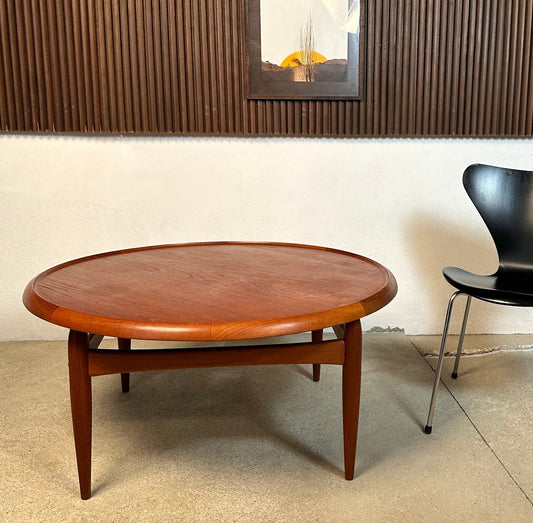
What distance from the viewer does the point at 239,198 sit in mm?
2918

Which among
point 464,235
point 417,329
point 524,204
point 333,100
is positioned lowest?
point 417,329

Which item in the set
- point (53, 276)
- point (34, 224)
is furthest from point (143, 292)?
point (34, 224)

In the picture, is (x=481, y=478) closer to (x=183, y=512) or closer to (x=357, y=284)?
(x=357, y=284)

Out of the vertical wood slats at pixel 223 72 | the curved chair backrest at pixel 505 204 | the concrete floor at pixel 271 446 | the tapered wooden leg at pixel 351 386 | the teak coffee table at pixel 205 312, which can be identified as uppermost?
the vertical wood slats at pixel 223 72

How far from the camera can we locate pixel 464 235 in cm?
298

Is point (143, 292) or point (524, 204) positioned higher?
point (524, 204)

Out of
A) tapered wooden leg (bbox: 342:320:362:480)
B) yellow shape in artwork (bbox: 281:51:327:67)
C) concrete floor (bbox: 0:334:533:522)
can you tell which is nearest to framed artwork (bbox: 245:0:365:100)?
yellow shape in artwork (bbox: 281:51:327:67)

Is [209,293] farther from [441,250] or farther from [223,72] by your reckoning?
[441,250]

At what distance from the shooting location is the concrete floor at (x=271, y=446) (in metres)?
1.52

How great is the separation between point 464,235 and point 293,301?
1830 mm

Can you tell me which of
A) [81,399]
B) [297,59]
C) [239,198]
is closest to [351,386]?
[81,399]

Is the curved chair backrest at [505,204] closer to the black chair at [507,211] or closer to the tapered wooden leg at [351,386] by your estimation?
the black chair at [507,211]

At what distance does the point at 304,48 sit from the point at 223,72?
0.44 m

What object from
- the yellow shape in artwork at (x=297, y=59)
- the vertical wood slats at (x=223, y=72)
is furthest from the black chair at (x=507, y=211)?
the yellow shape in artwork at (x=297, y=59)
